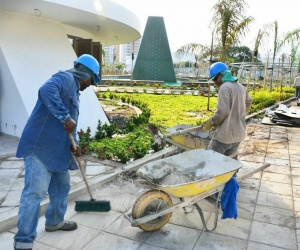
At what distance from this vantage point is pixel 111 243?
3.05 metres

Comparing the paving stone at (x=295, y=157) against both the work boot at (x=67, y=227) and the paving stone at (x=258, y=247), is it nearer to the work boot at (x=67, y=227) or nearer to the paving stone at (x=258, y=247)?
the paving stone at (x=258, y=247)

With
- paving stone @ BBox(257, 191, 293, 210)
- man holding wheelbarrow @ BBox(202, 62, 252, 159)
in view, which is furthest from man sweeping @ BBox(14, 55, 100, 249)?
paving stone @ BBox(257, 191, 293, 210)

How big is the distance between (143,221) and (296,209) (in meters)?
2.26

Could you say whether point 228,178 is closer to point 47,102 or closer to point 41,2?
point 47,102

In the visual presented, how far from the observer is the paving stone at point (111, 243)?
2984mm

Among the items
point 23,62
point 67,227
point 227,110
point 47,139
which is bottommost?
point 67,227

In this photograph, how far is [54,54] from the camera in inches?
269

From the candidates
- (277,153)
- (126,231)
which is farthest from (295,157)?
(126,231)

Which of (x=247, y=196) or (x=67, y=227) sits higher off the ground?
(x=67, y=227)

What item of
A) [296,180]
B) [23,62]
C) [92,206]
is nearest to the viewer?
[92,206]

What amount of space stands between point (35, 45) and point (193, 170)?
468 centimetres

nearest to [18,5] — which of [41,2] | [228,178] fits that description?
[41,2]

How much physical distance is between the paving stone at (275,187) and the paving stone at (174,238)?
182 centimetres

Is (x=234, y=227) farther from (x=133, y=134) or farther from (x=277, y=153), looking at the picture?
(x=133, y=134)
